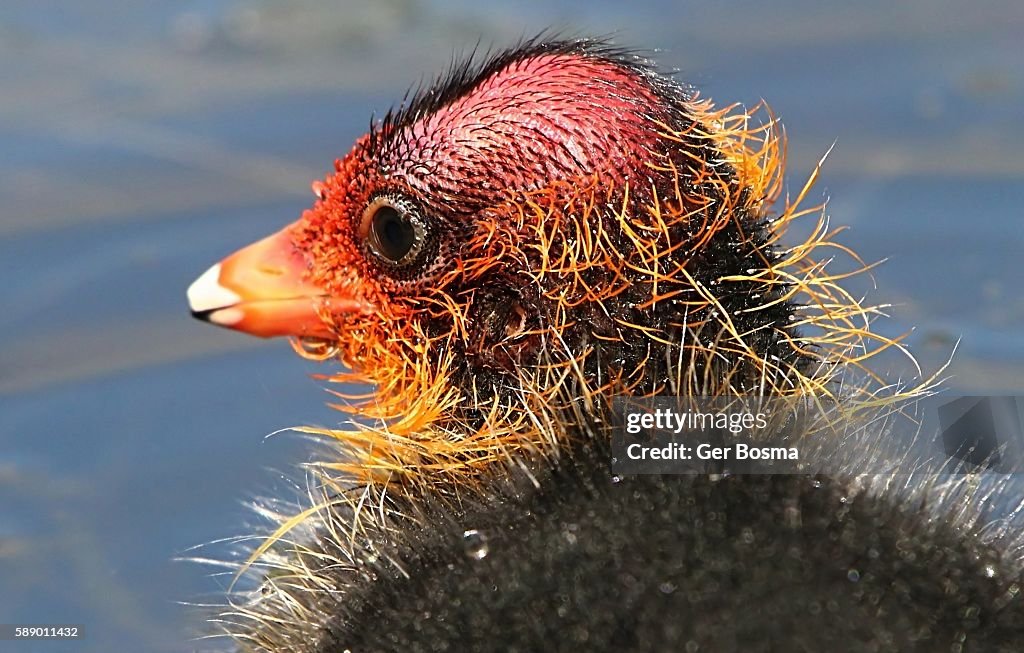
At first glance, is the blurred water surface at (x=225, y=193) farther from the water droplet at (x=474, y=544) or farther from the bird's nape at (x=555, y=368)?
the water droplet at (x=474, y=544)

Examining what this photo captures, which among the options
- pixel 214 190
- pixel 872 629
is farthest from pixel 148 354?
pixel 872 629

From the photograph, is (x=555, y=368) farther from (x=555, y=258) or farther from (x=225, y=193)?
(x=225, y=193)

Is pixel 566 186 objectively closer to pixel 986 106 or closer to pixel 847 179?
pixel 847 179

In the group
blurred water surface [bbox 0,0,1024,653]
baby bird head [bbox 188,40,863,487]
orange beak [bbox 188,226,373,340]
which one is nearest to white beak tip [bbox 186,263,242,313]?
orange beak [bbox 188,226,373,340]

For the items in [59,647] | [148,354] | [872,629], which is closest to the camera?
[872,629]

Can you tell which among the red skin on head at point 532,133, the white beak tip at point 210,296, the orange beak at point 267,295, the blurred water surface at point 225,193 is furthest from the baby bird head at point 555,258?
the blurred water surface at point 225,193
